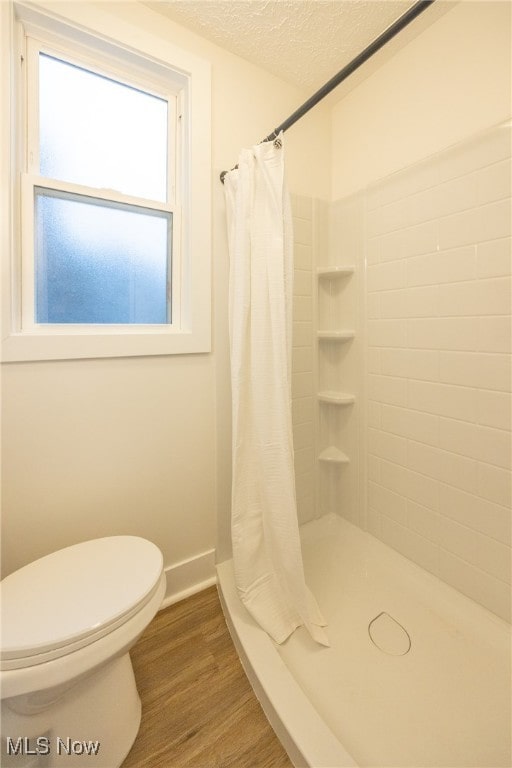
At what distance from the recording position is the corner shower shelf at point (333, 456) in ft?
5.52

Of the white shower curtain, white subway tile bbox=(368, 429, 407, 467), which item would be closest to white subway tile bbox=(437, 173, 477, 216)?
the white shower curtain

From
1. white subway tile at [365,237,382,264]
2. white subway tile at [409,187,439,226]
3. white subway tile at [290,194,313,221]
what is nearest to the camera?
white subway tile at [409,187,439,226]

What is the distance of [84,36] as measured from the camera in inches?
43.8

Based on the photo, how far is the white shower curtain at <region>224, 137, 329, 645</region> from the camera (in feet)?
3.56

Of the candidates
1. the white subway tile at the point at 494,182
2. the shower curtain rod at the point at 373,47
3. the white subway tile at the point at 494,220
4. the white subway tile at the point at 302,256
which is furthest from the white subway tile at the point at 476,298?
the shower curtain rod at the point at 373,47

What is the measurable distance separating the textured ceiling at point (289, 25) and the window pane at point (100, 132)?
1.03 ft

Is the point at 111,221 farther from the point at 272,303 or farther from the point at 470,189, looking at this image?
the point at 470,189

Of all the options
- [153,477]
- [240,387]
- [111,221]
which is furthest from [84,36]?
[153,477]

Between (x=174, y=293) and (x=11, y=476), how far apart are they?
0.90 metres

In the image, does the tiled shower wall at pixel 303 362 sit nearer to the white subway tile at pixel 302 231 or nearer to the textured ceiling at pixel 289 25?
the white subway tile at pixel 302 231

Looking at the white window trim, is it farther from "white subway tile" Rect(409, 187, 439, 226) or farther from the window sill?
"white subway tile" Rect(409, 187, 439, 226)

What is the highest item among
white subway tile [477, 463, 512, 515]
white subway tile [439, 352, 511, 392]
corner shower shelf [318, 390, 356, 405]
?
white subway tile [439, 352, 511, 392]

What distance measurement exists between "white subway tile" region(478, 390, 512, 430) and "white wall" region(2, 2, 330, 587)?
0.99 metres

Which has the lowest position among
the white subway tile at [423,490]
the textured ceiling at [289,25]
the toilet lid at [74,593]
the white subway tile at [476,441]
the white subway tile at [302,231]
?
the toilet lid at [74,593]
